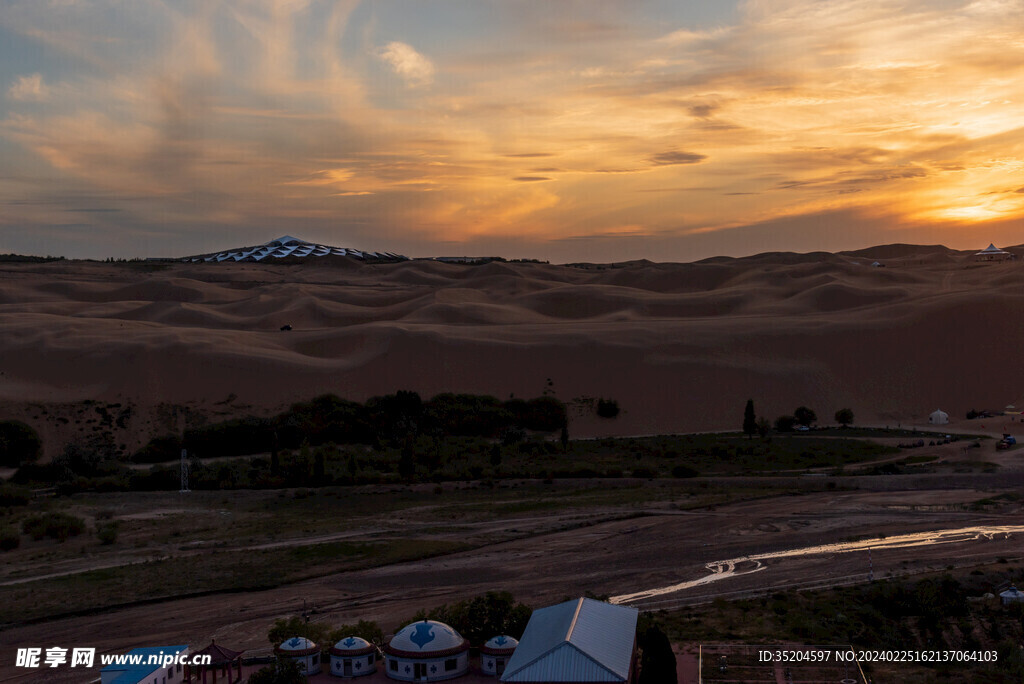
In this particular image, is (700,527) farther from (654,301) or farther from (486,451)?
(654,301)

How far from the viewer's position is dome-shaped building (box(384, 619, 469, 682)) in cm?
1673

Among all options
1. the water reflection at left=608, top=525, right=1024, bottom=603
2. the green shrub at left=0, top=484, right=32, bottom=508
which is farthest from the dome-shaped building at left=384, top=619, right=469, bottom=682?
the green shrub at left=0, top=484, right=32, bottom=508

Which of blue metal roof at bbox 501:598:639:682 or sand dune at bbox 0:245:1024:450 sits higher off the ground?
sand dune at bbox 0:245:1024:450

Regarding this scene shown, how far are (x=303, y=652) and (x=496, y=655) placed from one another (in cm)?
339

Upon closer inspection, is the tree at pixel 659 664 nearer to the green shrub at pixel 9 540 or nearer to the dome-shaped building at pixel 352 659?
the dome-shaped building at pixel 352 659

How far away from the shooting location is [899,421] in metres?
48.0

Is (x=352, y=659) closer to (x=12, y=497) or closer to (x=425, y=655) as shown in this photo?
(x=425, y=655)

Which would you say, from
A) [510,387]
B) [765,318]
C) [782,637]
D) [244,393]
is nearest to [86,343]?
[244,393]

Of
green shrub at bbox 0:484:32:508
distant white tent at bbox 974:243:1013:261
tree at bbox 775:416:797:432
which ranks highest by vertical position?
distant white tent at bbox 974:243:1013:261

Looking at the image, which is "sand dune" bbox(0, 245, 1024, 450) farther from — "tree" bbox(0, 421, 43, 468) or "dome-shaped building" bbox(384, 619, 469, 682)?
"dome-shaped building" bbox(384, 619, 469, 682)

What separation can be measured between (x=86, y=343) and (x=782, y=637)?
4903 centimetres

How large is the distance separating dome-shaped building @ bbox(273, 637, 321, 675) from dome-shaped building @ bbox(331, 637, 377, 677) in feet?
1.09

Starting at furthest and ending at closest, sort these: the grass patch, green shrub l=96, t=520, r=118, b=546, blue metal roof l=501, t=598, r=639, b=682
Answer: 1. green shrub l=96, t=520, r=118, b=546
2. the grass patch
3. blue metal roof l=501, t=598, r=639, b=682

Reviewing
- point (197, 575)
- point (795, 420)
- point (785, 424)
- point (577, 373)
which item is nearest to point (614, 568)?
point (197, 575)
